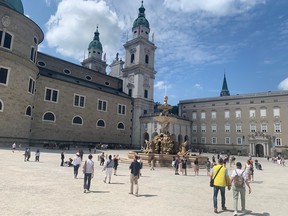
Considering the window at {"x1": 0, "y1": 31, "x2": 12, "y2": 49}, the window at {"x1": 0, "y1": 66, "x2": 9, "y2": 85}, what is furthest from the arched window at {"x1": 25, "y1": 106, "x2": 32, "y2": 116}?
the window at {"x1": 0, "y1": 31, "x2": 12, "y2": 49}

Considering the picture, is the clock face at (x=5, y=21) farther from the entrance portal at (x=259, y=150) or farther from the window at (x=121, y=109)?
the entrance portal at (x=259, y=150)

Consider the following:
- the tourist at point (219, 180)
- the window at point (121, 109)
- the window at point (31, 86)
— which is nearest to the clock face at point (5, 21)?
the window at point (31, 86)

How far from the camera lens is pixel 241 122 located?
174 feet

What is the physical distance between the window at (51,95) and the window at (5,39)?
9.68 metres

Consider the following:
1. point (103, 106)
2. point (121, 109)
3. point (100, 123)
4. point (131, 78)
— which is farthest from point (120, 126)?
point (131, 78)

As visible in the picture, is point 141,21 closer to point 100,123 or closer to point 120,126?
point 120,126

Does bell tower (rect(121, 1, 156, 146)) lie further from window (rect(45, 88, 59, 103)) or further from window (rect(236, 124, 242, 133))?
window (rect(236, 124, 242, 133))

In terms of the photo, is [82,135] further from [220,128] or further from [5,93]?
[220,128]

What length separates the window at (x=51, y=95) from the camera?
38588 mm

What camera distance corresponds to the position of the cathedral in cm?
3109

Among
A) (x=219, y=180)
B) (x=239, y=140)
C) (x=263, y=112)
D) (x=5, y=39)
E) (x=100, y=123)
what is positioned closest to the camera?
(x=219, y=180)

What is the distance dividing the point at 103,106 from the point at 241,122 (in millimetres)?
31852

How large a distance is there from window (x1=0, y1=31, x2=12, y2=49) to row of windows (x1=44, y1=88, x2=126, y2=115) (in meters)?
9.68

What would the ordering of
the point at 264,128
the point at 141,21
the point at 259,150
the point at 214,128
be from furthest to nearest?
the point at 141,21 < the point at 214,128 < the point at 264,128 < the point at 259,150
